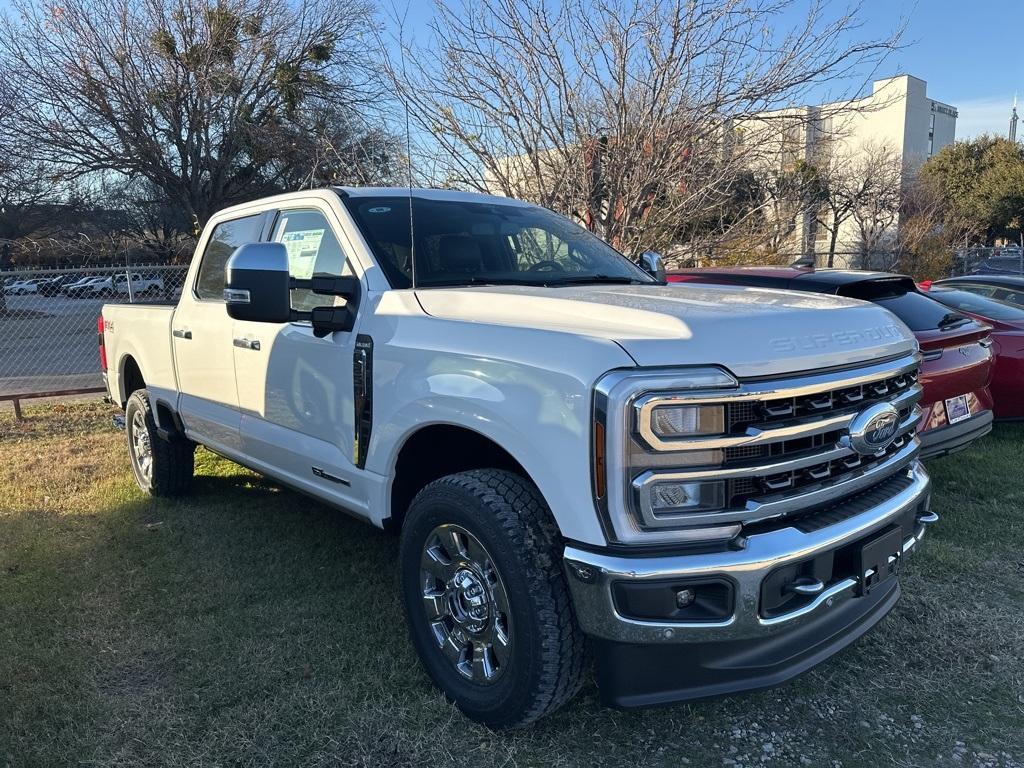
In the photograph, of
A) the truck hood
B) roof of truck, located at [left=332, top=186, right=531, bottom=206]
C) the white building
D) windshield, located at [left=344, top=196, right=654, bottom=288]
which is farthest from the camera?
the white building

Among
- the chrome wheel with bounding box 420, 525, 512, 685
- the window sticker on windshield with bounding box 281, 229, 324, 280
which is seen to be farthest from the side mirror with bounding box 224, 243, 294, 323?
the chrome wheel with bounding box 420, 525, 512, 685

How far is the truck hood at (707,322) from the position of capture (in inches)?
93.4

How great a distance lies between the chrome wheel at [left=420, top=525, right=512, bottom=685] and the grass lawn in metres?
0.23

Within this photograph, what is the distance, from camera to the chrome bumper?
228 cm

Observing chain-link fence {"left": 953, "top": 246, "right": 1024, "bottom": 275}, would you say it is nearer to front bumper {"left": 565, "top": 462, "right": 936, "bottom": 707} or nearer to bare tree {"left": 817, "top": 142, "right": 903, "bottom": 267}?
bare tree {"left": 817, "top": 142, "right": 903, "bottom": 267}

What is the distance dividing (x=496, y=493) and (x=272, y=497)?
11.4 ft

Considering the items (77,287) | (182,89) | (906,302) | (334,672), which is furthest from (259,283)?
(182,89)

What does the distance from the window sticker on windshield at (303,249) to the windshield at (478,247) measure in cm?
28

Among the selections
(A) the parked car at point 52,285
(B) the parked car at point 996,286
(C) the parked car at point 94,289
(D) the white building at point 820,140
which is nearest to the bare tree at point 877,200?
(D) the white building at point 820,140

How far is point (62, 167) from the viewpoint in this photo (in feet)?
69.3

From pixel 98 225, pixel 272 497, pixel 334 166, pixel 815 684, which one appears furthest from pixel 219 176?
pixel 815 684

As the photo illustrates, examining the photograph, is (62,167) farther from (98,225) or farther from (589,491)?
(589,491)

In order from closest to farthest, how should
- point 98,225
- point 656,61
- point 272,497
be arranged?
point 272,497
point 656,61
point 98,225

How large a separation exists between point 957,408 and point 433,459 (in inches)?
142
